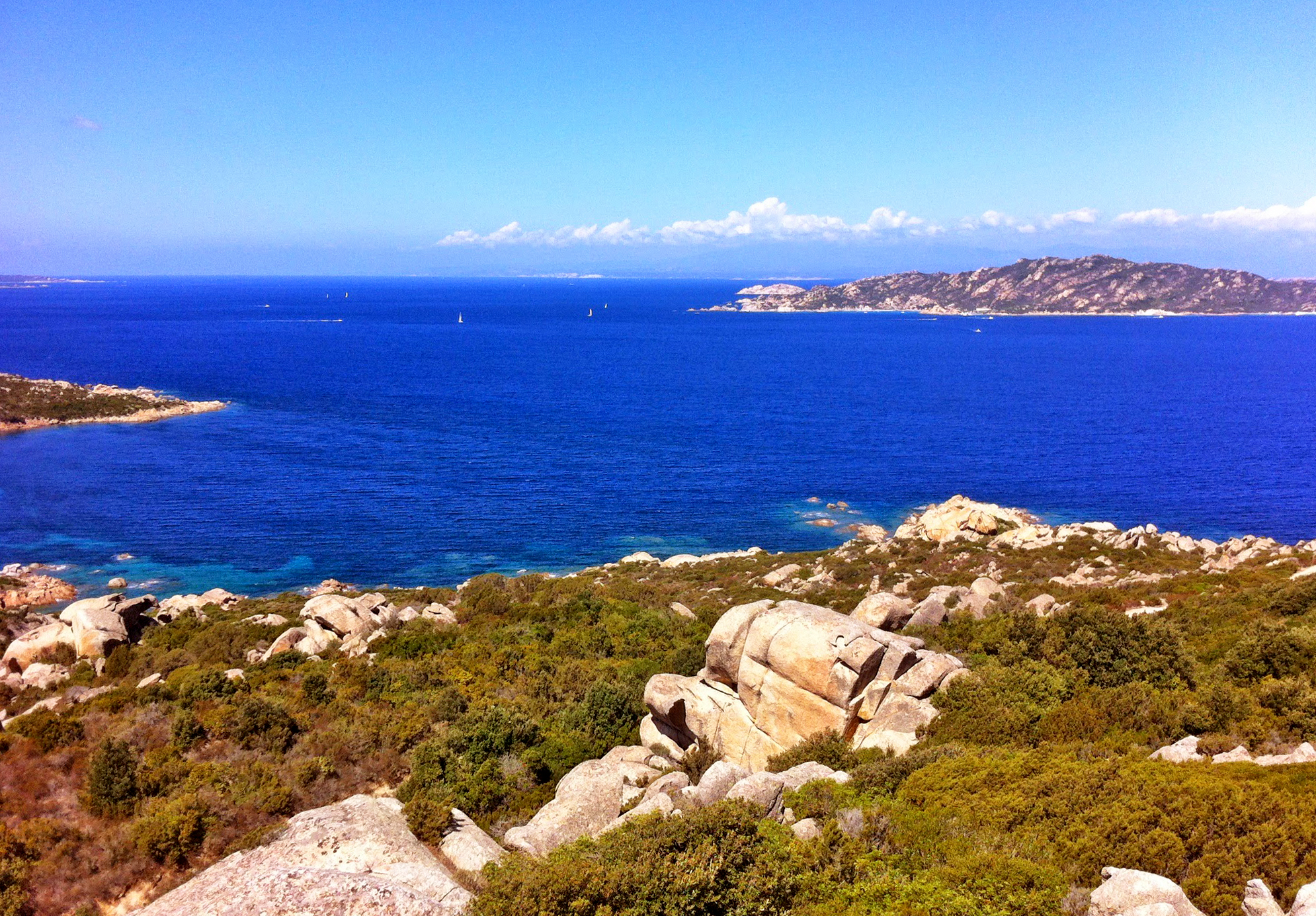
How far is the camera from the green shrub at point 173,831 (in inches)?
568

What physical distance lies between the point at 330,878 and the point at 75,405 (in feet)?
366

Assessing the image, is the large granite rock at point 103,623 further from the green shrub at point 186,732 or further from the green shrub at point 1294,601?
the green shrub at point 1294,601

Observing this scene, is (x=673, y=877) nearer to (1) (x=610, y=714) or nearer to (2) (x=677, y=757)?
(2) (x=677, y=757)

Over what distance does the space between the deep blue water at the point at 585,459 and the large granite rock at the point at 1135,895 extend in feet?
150

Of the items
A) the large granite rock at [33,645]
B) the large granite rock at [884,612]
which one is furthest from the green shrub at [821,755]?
the large granite rock at [33,645]

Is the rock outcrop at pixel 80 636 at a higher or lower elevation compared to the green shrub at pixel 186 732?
lower

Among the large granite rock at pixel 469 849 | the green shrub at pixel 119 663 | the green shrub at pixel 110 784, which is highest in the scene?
the large granite rock at pixel 469 849

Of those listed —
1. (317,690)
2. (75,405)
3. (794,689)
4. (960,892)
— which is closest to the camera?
(960,892)

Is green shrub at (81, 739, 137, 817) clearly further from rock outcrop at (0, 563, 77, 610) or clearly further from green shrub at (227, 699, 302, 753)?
rock outcrop at (0, 563, 77, 610)

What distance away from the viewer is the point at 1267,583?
28.4 m

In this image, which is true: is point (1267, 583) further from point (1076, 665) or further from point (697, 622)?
point (697, 622)

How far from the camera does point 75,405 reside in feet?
319

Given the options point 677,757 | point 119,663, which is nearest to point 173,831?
point 677,757

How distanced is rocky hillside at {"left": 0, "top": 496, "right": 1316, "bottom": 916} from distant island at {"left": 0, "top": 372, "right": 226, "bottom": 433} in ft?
250
